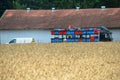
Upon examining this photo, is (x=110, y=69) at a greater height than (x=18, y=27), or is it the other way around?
(x=110, y=69)

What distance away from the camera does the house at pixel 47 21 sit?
51084 mm

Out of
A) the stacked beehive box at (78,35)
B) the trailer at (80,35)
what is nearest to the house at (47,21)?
the trailer at (80,35)

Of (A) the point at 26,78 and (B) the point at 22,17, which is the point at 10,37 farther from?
(A) the point at 26,78

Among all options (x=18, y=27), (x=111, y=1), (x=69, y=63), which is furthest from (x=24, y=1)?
(x=69, y=63)

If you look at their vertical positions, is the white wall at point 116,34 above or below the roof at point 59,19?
below

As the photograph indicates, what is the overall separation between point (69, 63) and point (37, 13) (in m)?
Answer: 40.2

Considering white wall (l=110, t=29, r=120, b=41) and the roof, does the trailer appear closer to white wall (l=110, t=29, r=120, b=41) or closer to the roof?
white wall (l=110, t=29, r=120, b=41)

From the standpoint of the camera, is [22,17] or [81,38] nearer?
[81,38]

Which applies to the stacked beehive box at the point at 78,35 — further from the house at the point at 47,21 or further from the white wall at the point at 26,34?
the white wall at the point at 26,34

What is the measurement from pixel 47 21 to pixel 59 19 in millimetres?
1494

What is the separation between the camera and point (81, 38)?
→ 4034 cm

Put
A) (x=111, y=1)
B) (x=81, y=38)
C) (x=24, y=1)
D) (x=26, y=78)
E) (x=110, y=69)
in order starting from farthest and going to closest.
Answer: (x=24, y=1), (x=111, y=1), (x=81, y=38), (x=110, y=69), (x=26, y=78)

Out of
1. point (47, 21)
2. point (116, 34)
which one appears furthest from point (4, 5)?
point (116, 34)

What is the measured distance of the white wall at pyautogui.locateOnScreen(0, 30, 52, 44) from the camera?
5075 cm
